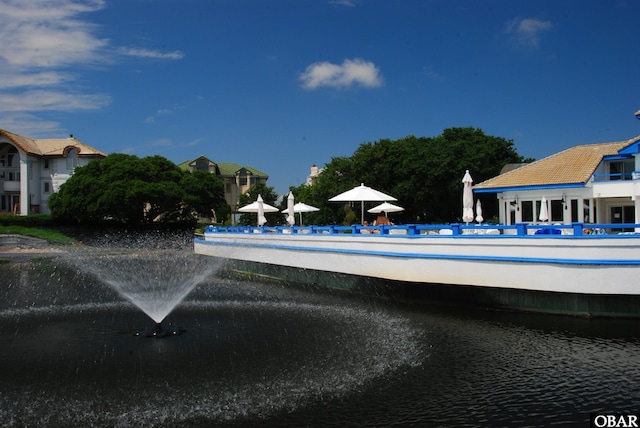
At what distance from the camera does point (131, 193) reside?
46.8 meters

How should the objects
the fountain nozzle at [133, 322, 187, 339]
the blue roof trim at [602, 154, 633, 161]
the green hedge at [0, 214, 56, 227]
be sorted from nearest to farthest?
the fountain nozzle at [133, 322, 187, 339] → the blue roof trim at [602, 154, 633, 161] → the green hedge at [0, 214, 56, 227]

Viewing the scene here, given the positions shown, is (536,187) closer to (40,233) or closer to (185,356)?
(185,356)

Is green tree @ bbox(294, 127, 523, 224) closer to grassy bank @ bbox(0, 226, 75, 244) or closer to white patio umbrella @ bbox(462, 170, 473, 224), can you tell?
white patio umbrella @ bbox(462, 170, 473, 224)

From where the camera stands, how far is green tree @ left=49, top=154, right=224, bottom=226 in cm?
4731

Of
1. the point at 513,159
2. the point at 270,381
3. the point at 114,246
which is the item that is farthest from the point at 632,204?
the point at 114,246

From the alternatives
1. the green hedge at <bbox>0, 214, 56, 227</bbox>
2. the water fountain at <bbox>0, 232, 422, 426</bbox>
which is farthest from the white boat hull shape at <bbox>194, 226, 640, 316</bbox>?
the green hedge at <bbox>0, 214, 56, 227</bbox>

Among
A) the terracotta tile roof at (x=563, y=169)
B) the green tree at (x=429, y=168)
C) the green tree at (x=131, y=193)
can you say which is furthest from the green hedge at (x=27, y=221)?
the terracotta tile roof at (x=563, y=169)

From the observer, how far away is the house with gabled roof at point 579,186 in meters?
20.7

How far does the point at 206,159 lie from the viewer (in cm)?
8062

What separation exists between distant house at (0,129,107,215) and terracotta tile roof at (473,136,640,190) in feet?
152

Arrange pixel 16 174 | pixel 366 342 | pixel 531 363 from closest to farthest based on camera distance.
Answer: pixel 531 363 < pixel 366 342 < pixel 16 174

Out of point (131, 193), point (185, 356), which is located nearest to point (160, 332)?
point (185, 356)

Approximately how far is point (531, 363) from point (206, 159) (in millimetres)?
73686

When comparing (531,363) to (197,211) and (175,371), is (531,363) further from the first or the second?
(197,211)
